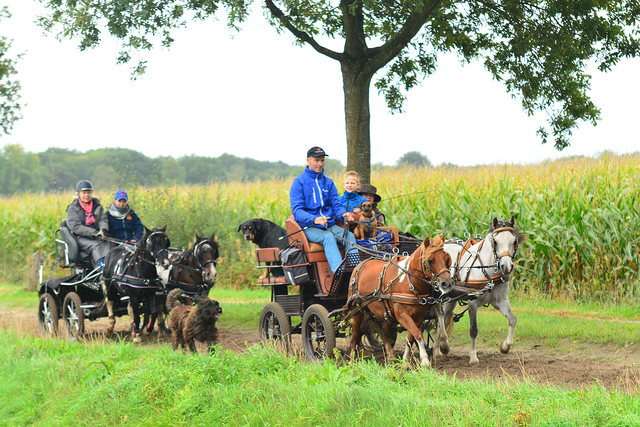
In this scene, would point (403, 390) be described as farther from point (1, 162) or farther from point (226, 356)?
point (1, 162)

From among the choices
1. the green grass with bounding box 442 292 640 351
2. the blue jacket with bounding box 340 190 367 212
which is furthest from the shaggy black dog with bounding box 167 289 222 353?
the green grass with bounding box 442 292 640 351

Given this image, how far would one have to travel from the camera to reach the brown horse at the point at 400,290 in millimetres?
6637

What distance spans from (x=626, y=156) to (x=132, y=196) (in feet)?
45.7

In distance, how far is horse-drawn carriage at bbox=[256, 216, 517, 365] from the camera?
680 cm

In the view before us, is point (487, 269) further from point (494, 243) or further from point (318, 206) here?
point (318, 206)

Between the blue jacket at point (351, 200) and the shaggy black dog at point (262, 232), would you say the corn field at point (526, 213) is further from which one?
the shaggy black dog at point (262, 232)

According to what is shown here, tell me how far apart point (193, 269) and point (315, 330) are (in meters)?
3.02

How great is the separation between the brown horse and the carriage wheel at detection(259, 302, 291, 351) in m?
0.96

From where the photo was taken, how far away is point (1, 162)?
2601 inches

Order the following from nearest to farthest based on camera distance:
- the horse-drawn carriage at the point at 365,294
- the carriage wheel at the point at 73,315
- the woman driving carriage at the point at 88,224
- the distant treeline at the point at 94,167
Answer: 1. the horse-drawn carriage at the point at 365,294
2. the carriage wheel at the point at 73,315
3. the woman driving carriage at the point at 88,224
4. the distant treeline at the point at 94,167

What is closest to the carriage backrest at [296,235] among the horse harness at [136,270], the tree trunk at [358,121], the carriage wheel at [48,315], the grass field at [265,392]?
the grass field at [265,392]

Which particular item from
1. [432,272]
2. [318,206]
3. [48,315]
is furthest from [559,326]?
[48,315]

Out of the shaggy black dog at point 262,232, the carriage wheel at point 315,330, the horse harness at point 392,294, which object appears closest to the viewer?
the horse harness at point 392,294

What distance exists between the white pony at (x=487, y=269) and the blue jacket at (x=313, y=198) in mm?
1787
